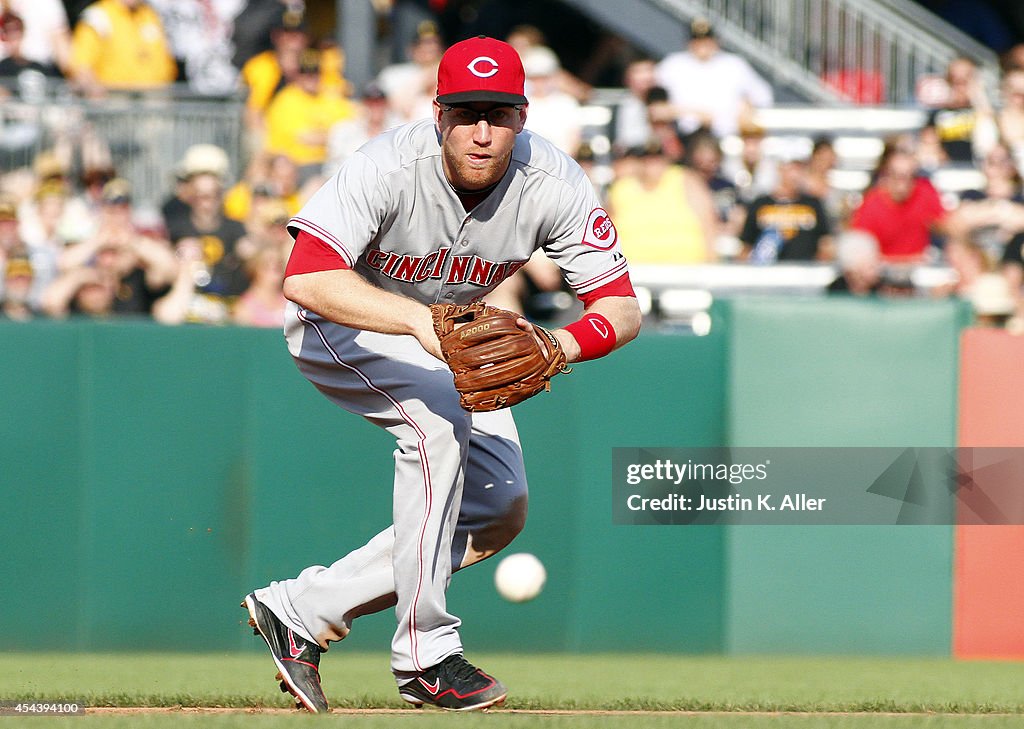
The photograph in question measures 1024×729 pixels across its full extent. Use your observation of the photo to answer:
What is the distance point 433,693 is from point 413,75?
720 centimetres

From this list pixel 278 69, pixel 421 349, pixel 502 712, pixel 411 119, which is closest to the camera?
pixel 502 712

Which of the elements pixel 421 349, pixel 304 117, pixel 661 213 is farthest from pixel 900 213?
pixel 421 349

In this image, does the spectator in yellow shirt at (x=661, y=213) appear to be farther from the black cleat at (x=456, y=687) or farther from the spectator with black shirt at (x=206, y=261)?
the black cleat at (x=456, y=687)

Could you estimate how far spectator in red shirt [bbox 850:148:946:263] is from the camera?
10.5 meters

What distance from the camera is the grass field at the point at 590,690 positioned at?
4762 millimetres

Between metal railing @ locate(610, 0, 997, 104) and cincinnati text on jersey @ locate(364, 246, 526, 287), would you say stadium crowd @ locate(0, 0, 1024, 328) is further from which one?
cincinnati text on jersey @ locate(364, 246, 526, 287)

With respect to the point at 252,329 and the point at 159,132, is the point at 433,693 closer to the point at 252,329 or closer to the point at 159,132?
the point at 252,329

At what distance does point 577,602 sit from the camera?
780cm

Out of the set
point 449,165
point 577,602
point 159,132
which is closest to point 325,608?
point 449,165

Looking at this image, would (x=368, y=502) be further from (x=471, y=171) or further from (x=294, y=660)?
(x=471, y=171)

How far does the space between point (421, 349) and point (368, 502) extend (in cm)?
265

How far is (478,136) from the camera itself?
4781 mm

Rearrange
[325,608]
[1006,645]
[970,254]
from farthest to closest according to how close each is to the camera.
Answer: [970,254]
[1006,645]
[325,608]

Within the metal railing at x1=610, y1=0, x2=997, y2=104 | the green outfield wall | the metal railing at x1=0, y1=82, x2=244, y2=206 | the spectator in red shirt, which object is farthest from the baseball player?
the metal railing at x1=610, y1=0, x2=997, y2=104
